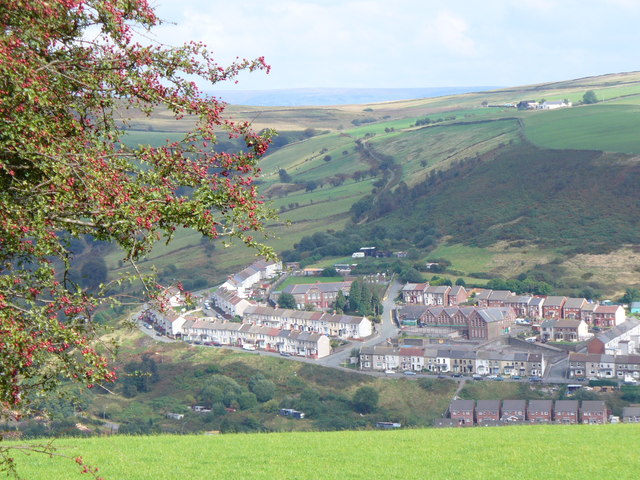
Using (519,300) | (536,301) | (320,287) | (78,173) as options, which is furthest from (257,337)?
(78,173)

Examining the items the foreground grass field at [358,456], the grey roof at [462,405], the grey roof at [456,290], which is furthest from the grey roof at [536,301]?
the foreground grass field at [358,456]

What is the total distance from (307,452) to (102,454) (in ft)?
13.5

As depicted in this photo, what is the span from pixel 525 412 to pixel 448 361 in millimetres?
15294

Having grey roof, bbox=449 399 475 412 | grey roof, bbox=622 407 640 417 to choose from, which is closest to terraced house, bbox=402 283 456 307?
grey roof, bbox=449 399 475 412

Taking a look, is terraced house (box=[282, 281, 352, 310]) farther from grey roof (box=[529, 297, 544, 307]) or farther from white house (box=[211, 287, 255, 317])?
grey roof (box=[529, 297, 544, 307])

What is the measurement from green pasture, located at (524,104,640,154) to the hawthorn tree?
10930 centimetres

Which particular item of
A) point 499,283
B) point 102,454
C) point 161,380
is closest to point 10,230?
point 102,454

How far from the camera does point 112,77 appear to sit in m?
10.4

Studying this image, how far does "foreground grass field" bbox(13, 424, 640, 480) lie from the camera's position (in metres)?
14.9

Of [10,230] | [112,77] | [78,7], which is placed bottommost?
[10,230]

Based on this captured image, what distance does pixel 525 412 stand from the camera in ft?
166

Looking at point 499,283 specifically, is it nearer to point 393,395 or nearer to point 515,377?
point 515,377

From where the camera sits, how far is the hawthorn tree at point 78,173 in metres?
9.06

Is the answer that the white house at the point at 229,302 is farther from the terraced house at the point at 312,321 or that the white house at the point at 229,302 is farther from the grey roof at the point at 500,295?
the grey roof at the point at 500,295
